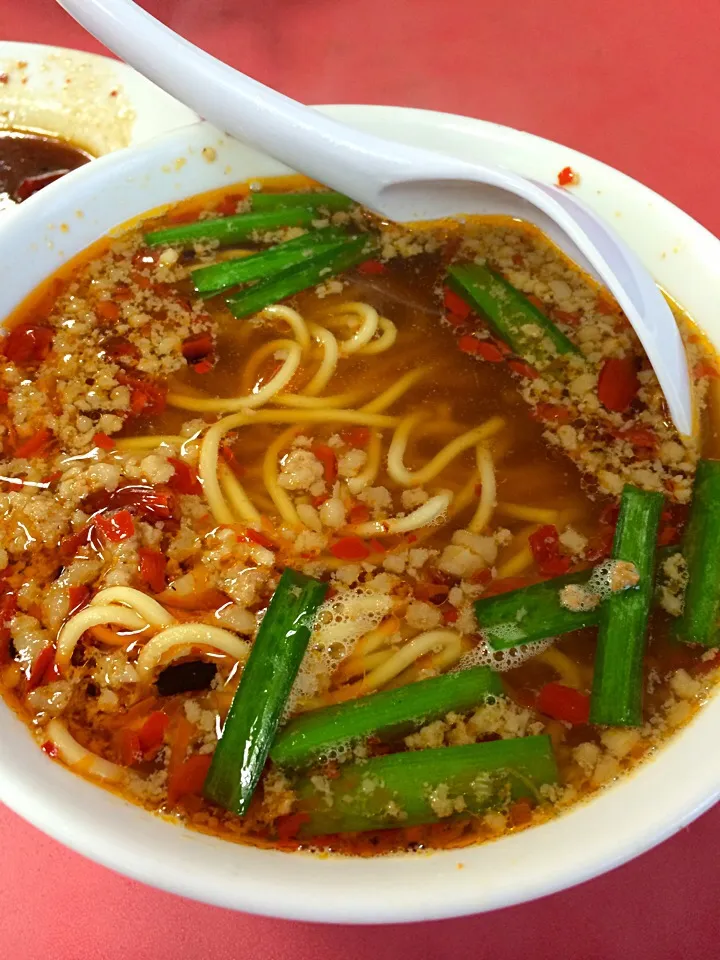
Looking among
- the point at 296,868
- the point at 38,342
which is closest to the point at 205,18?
the point at 38,342

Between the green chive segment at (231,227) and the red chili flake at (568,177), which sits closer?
the red chili flake at (568,177)

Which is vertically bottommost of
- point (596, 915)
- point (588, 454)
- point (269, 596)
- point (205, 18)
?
point (596, 915)

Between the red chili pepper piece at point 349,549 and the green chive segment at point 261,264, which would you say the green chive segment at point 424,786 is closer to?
the red chili pepper piece at point 349,549

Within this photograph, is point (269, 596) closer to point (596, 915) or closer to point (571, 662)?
point (571, 662)

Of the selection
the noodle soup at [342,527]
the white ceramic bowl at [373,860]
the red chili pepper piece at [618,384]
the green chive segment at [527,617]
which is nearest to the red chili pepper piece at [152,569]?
the noodle soup at [342,527]

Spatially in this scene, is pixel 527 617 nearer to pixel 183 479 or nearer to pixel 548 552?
pixel 548 552
